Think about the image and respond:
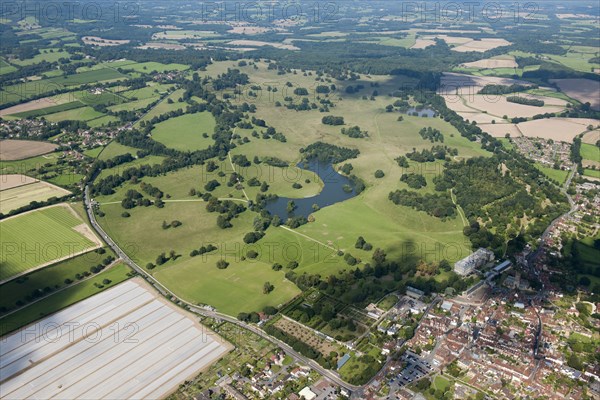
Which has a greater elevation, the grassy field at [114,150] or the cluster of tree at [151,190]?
the grassy field at [114,150]

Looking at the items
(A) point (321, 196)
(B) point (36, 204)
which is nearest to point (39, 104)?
(B) point (36, 204)

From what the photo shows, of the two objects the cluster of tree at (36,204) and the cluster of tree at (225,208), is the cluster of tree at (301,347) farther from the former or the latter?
the cluster of tree at (36,204)

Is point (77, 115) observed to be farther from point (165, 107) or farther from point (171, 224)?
point (171, 224)

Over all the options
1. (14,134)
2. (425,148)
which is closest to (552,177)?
(425,148)

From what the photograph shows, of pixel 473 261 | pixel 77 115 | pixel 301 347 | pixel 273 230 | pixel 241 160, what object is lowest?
pixel 301 347

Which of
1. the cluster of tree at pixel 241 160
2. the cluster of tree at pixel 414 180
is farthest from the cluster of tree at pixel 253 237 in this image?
the cluster of tree at pixel 414 180

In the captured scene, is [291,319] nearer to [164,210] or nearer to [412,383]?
[412,383]

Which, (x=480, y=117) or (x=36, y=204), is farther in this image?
(x=480, y=117)
